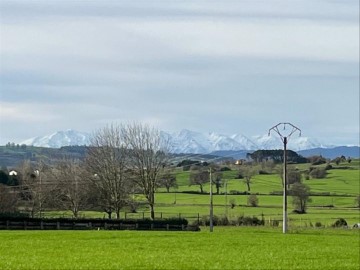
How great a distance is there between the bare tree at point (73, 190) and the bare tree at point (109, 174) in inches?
43.2

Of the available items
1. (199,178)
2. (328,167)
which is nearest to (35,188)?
(199,178)

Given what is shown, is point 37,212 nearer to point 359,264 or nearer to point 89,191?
point 89,191

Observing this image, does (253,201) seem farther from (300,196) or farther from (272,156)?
(272,156)

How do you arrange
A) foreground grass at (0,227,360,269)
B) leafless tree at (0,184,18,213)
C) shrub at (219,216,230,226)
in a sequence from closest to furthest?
foreground grass at (0,227,360,269) < shrub at (219,216,230,226) < leafless tree at (0,184,18,213)

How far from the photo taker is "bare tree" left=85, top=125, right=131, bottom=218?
296 ft

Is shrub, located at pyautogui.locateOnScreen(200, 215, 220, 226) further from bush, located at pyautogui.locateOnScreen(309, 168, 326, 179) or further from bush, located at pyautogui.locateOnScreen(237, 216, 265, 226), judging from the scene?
bush, located at pyautogui.locateOnScreen(309, 168, 326, 179)

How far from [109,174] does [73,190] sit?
172 inches

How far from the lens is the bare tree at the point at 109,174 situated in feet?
296

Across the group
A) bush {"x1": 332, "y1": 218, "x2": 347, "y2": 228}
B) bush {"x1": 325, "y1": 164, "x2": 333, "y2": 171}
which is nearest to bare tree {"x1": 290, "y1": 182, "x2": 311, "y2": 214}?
bush {"x1": 332, "y1": 218, "x2": 347, "y2": 228}

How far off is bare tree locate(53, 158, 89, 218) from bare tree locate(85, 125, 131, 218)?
1.10m

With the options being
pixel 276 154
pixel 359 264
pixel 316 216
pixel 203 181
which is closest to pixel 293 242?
pixel 359 264

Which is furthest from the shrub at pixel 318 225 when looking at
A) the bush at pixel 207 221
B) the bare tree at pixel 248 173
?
the bare tree at pixel 248 173

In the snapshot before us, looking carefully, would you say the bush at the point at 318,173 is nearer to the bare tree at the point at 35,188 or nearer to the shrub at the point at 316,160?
the shrub at the point at 316,160

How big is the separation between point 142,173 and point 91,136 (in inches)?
611
